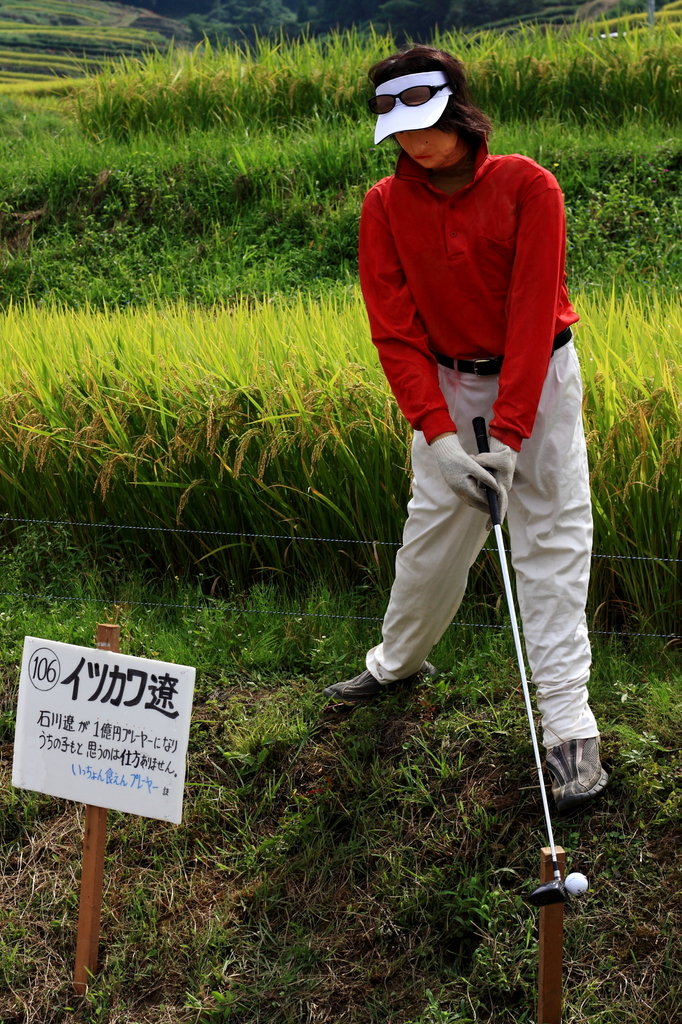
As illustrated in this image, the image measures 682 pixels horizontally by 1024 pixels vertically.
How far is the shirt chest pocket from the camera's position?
182 cm

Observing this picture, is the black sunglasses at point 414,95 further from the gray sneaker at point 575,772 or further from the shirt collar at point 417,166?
the gray sneaker at point 575,772

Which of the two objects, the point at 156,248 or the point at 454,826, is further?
the point at 156,248

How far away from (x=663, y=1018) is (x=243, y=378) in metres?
2.06

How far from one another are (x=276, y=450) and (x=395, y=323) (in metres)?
0.77

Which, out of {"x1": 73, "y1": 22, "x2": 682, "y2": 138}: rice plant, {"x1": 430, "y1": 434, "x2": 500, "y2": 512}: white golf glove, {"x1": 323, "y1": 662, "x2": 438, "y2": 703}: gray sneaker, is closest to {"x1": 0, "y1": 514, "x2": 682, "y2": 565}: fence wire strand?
{"x1": 323, "y1": 662, "x2": 438, "y2": 703}: gray sneaker

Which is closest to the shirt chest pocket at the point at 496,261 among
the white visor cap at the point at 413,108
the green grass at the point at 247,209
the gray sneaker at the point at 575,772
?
the white visor cap at the point at 413,108

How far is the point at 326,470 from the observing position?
2719mm

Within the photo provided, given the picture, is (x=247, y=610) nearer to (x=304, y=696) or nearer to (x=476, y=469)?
(x=304, y=696)

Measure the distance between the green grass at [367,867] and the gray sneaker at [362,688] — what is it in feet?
0.16

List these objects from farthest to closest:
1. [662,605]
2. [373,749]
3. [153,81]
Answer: [153,81], [662,605], [373,749]

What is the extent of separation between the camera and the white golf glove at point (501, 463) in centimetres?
180

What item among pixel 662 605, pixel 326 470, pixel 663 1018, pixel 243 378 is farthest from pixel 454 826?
pixel 243 378

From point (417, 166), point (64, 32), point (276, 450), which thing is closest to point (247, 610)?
point (276, 450)

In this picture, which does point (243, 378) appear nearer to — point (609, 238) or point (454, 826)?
point (454, 826)
